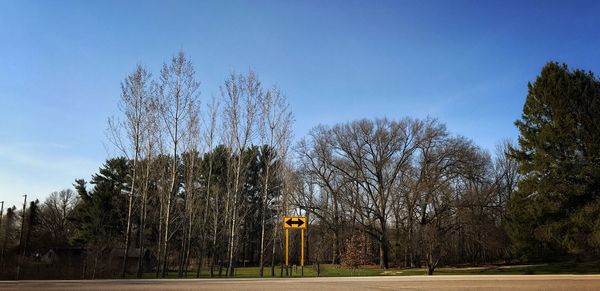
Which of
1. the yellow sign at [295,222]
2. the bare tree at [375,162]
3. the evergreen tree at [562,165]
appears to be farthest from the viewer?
the bare tree at [375,162]

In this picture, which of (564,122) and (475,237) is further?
(475,237)

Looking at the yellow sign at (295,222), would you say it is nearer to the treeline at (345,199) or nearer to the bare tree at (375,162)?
the treeline at (345,199)

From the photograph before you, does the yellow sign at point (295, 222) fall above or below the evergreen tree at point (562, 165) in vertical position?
below

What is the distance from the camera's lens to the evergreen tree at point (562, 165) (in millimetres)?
28938

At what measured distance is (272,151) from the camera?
103ft

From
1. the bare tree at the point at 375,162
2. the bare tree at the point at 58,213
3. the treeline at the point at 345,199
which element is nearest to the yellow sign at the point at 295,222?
the treeline at the point at 345,199

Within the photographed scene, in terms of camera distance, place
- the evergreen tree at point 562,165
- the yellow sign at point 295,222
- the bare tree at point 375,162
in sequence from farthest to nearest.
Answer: the bare tree at point 375,162 < the evergreen tree at point 562,165 < the yellow sign at point 295,222

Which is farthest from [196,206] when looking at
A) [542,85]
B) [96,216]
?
[542,85]

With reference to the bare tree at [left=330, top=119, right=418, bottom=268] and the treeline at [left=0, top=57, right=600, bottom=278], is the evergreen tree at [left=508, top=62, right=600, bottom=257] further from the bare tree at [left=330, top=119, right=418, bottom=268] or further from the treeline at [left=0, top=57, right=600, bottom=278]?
the bare tree at [left=330, top=119, right=418, bottom=268]

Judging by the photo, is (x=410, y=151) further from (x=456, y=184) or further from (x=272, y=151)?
(x=272, y=151)

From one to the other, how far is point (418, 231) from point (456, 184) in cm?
1009

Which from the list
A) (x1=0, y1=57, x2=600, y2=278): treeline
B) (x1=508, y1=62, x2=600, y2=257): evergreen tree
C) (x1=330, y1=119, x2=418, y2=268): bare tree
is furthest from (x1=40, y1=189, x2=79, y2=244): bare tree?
(x1=508, y1=62, x2=600, y2=257): evergreen tree

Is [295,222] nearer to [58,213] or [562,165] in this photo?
[562,165]

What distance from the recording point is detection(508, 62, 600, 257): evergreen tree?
28.9 m
